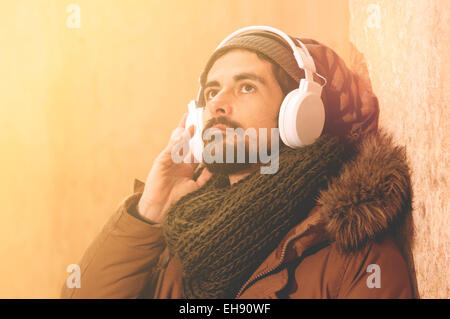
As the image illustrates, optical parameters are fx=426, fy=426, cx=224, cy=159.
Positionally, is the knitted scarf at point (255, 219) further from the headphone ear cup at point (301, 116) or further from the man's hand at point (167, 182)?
the man's hand at point (167, 182)

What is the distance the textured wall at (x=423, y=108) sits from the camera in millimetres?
739

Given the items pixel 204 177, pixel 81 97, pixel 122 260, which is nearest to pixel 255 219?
pixel 204 177

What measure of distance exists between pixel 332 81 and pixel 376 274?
0.48 metres

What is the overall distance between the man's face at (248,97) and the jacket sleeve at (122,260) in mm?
304

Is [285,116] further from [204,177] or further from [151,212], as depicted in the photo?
[151,212]

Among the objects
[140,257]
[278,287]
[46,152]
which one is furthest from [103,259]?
[278,287]

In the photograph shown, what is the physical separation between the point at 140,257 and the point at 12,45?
690mm

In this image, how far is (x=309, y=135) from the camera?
1.00 meters

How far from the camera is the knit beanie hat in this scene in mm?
1032

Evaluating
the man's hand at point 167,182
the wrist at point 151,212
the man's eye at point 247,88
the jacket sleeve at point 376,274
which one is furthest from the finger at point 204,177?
the jacket sleeve at point 376,274

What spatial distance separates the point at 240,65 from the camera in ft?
3.43

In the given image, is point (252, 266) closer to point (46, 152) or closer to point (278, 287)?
point (278, 287)

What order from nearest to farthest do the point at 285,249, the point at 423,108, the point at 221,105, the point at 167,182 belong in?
the point at 423,108
the point at 285,249
the point at 221,105
the point at 167,182
